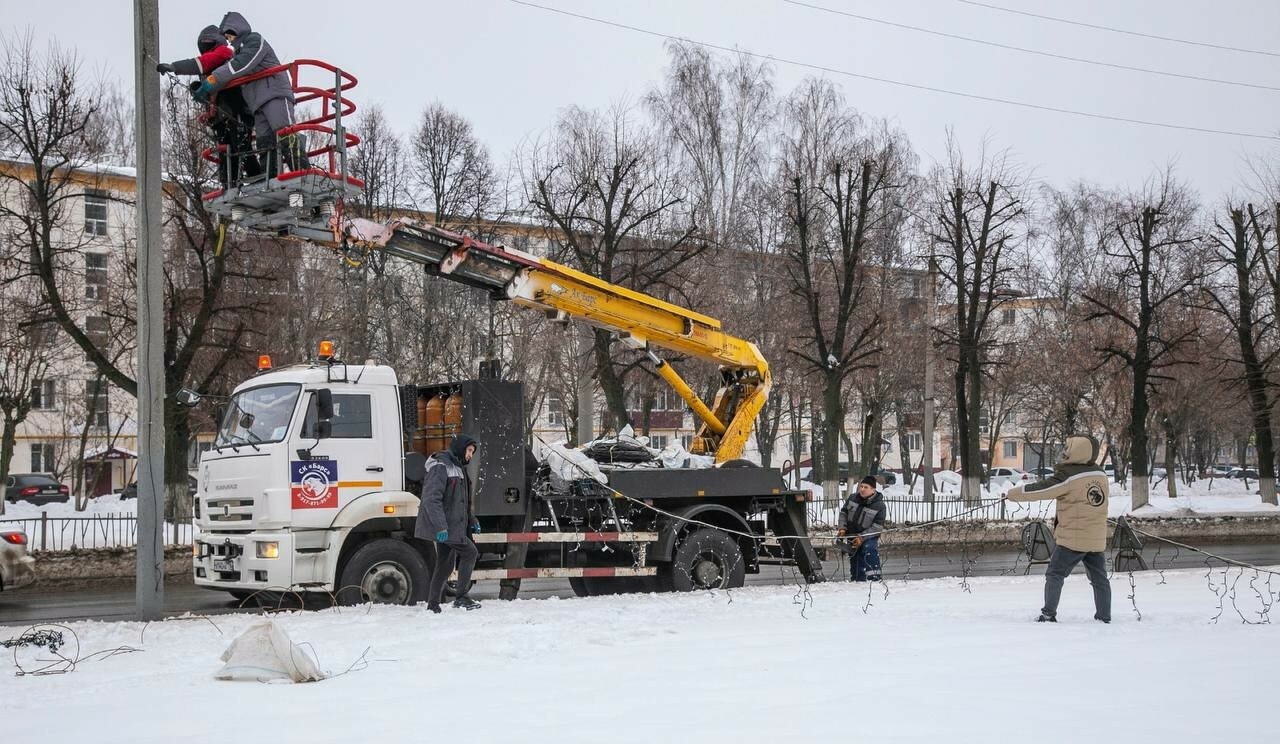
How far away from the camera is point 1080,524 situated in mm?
10461

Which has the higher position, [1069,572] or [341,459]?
[341,459]

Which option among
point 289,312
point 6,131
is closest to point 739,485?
point 6,131

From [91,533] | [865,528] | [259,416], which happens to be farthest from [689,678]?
[91,533]

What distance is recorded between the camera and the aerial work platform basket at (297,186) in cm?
1097

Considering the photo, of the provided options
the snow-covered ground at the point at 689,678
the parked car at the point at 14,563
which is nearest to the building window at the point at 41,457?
the parked car at the point at 14,563

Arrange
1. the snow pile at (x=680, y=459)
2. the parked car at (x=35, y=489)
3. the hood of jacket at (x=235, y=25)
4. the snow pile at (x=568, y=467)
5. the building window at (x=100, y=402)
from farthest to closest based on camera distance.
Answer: the parked car at (x=35, y=489), the building window at (x=100, y=402), the snow pile at (x=680, y=459), the snow pile at (x=568, y=467), the hood of jacket at (x=235, y=25)

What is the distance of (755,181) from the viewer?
141 feet

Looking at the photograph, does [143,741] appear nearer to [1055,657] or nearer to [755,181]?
[1055,657]

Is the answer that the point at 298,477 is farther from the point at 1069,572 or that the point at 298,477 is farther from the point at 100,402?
the point at 100,402

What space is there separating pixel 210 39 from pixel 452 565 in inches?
217

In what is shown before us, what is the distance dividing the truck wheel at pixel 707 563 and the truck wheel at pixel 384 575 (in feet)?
9.99

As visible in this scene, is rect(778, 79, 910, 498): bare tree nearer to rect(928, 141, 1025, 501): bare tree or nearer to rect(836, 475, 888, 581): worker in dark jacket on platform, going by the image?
rect(928, 141, 1025, 501): bare tree

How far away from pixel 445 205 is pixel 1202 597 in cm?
2712

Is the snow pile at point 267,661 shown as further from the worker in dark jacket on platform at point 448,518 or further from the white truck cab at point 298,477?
the white truck cab at point 298,477
